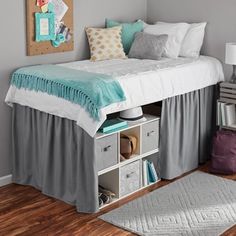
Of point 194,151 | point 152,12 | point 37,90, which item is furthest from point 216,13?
point 37,90

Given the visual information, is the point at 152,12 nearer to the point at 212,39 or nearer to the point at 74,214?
the point at 212,39

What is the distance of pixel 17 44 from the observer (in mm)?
3777

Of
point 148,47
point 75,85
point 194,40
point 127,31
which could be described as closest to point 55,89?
point 75,85

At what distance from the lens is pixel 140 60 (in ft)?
13.9

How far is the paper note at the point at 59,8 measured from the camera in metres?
3.97

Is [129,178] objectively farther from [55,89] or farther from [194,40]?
[194,40]

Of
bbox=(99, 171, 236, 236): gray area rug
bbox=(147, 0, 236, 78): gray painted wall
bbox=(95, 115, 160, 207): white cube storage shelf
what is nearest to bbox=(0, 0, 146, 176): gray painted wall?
bbox=(147, 0, 236, 78): gray painted wall

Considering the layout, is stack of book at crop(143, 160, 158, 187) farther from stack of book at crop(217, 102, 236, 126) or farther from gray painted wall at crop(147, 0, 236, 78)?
gray painted wall at crop(147, 0, 236, 78)

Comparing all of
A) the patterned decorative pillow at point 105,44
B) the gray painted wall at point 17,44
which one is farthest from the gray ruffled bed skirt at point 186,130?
the gray painted wall at point 17,44

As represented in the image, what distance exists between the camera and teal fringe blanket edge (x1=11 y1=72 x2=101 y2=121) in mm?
3184

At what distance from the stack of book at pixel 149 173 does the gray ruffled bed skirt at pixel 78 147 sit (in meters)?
0.10

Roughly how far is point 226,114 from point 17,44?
1.83 metres

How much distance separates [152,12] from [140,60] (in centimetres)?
86

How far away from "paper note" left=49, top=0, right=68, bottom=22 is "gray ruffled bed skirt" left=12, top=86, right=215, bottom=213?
2.66ft
